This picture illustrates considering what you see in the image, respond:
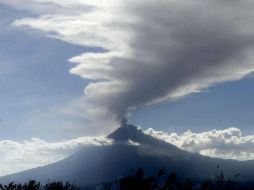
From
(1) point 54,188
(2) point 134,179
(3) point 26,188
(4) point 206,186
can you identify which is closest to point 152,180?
(2) point 134,179

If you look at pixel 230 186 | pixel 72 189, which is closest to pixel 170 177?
pixel 230 186

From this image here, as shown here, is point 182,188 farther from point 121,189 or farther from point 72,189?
point 72,189

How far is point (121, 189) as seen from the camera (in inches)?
3632

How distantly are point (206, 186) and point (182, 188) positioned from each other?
274 inches

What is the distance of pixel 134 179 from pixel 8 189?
24.6m

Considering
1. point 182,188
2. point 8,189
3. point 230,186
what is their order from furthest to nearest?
1. point 182,188
2. point 230,186
3. point 8,189

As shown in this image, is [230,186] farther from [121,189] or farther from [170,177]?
[121,189]

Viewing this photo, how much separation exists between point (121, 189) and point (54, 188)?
42.9ft

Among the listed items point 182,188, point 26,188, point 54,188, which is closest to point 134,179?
point 182,188

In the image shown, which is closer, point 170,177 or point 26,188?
point 26,188

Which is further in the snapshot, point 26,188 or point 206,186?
point 206,186

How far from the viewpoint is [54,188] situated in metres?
89.1

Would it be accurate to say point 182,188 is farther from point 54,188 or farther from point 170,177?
point 54,188

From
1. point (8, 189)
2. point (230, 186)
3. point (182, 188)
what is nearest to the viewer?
point (8, 189)
